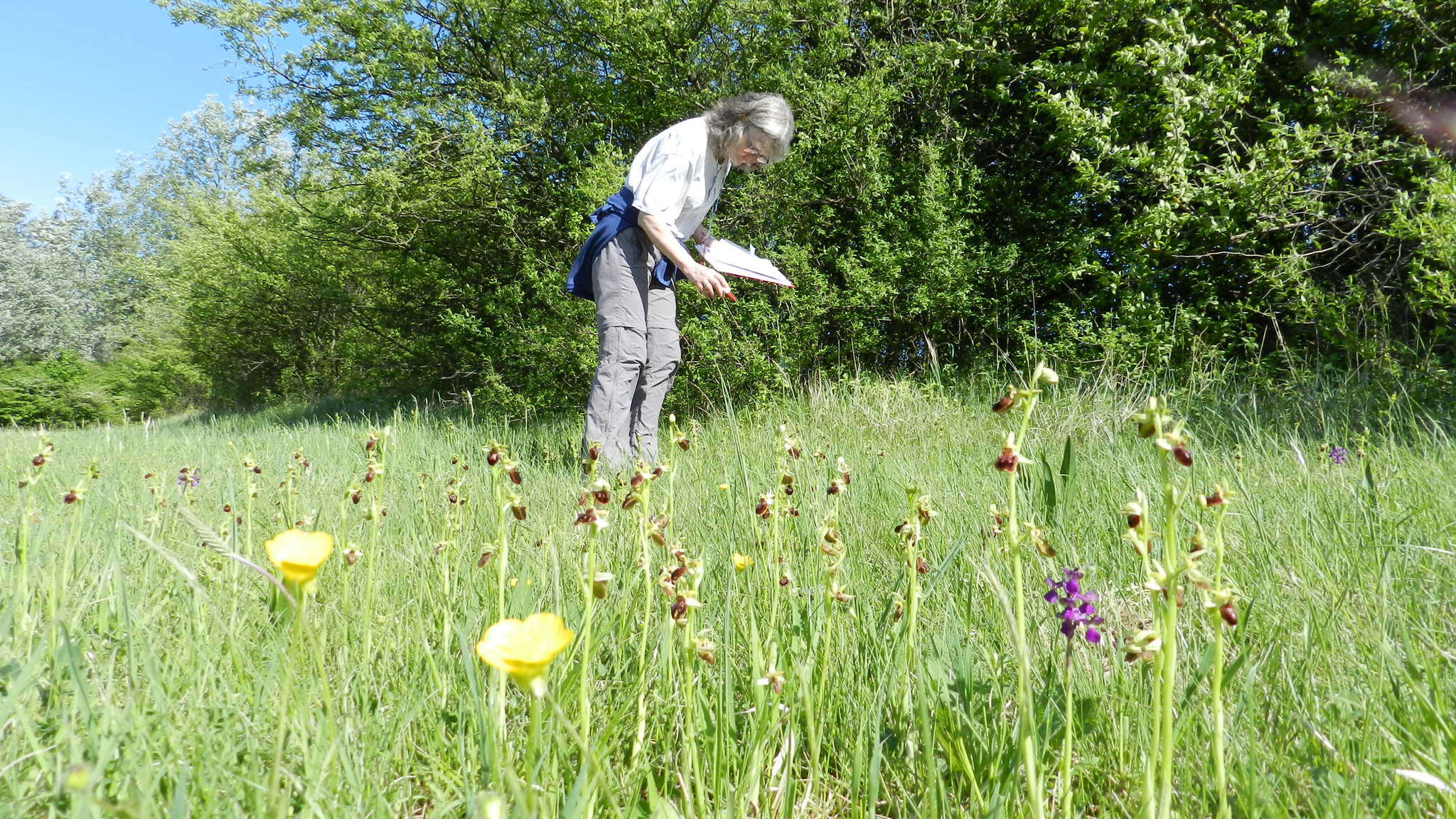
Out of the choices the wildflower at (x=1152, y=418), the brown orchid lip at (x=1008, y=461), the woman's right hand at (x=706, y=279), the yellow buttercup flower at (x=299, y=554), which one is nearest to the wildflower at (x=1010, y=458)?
the brown orchid lip at (x=1008, y=461)

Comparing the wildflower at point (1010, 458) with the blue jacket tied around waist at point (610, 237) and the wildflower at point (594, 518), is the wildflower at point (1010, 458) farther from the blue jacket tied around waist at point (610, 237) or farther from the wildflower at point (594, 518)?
the blue jacket tied around waist at point (610, 237)

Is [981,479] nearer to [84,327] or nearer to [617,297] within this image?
[617,297]

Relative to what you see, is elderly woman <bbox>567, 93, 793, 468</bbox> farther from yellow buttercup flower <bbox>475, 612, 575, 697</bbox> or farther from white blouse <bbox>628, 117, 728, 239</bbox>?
yellow buttercup flower <bbox>475, 612, 575, 697</bbox>

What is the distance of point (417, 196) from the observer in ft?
22.1

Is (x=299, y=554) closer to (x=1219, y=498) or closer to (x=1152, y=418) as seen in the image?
(x=1152, y=418)

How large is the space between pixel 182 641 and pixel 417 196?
242 inches

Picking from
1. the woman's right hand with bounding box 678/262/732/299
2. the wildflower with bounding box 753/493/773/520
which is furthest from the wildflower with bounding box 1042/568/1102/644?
the woman's right hand with bounding box 678/262/732/299

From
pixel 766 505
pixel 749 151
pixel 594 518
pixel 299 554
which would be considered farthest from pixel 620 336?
pixel 299 554

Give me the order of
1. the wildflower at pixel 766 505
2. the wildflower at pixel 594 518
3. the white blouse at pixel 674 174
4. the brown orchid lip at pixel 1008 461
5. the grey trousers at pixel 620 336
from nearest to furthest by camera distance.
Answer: the brown orchid lip at pixel 1008 461 → the wildflower at pixel 594 518 → the wildflower at pixel 766 505 → the white blouse at pixel 674 174 → the grey trousers at pixel 620 336

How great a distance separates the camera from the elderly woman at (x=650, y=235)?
11.1 feet

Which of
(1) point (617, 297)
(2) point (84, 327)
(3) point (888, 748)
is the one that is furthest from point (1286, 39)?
(2) point (84, 327)

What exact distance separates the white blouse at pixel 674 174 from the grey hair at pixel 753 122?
7cm

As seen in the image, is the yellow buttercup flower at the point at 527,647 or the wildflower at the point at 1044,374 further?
the wildflower at the point at 1044,374

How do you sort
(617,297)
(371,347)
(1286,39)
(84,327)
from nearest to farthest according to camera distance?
(617,297), (1286,39), (371,347), (84,327)
